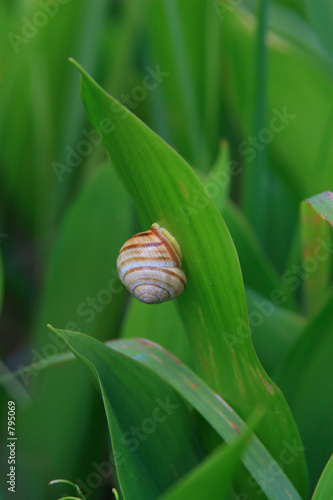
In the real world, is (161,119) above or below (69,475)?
above

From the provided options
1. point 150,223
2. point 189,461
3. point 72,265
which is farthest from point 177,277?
point 72,265

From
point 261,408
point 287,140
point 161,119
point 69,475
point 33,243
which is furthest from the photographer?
point 33,243

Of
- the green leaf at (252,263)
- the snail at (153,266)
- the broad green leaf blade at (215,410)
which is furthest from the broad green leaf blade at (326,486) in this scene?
the green leaf at (252,263)

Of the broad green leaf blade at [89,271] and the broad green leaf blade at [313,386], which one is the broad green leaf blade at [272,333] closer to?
the broad green leaf blade at [313,386]

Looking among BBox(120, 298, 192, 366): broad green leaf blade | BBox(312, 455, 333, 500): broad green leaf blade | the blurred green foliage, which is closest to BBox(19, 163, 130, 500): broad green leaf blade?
the blurred green foliage

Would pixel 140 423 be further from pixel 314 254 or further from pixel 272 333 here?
pixel 314 254

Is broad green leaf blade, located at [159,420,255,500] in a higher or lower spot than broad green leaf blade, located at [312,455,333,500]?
higher

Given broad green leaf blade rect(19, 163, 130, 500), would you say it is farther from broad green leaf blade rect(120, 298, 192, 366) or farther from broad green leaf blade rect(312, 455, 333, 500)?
broad green leaf blade rect(312, 455, 333, 500)

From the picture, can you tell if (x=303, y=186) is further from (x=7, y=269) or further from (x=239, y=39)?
(x=7, y=269)
